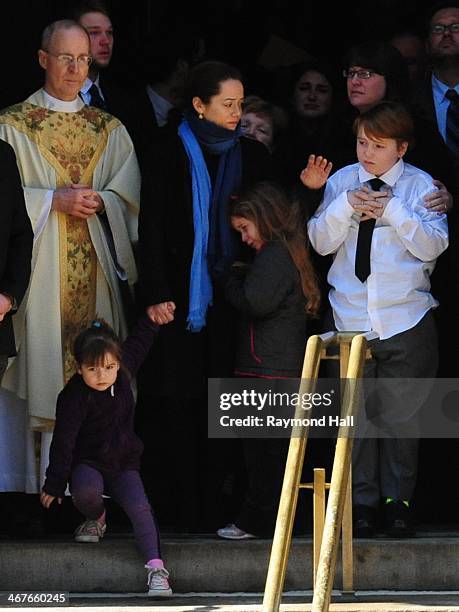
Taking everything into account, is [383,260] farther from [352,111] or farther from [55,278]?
[55,278]

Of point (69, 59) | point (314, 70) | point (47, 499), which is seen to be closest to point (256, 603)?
point (47, 499)

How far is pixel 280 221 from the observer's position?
7234 mm

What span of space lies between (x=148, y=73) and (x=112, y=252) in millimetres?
1148

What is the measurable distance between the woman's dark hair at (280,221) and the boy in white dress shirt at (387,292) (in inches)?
3.5

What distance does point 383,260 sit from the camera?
7.12 meters

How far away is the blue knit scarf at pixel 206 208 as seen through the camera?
728cm

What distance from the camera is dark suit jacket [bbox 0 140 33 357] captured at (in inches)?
271

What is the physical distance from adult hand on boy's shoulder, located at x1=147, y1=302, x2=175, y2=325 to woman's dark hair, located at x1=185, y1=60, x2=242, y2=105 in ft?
2.72

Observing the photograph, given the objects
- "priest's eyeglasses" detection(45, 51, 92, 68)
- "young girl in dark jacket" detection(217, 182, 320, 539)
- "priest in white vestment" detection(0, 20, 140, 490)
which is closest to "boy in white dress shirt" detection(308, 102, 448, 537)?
"young girl in dark jacket" detection(217, 182, 320, 539)

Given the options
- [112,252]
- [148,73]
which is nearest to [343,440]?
[112,252]

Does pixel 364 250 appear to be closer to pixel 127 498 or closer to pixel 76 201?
pixel 76 201

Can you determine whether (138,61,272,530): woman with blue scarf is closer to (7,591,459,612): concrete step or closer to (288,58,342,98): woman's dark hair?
(7,591,459,612): concrete step

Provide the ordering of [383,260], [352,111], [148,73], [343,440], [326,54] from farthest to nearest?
[326,54], [148,73], [352,111], [383,260], [343,440]

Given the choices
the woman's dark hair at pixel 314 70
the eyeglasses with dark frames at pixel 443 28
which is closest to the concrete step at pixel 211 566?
the eyeglasses with dark frames at pixel 443 28
